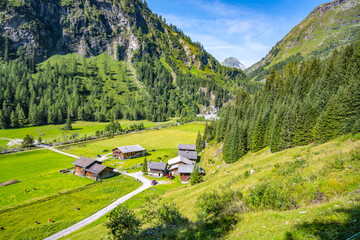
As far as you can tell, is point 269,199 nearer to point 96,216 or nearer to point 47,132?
point 96,216

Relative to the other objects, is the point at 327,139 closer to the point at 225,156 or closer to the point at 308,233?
the point at 225,156

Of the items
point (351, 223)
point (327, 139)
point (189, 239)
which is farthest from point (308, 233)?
point (327, 139)

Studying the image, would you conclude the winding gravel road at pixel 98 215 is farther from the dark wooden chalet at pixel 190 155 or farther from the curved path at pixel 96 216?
the dark wooden chalet at pixel 190 155

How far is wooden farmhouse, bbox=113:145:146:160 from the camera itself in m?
87.9

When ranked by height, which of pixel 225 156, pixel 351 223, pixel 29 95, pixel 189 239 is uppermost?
pixel 29 95

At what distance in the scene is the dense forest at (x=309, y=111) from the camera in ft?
133

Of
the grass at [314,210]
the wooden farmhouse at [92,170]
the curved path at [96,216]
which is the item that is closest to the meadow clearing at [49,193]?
the curved path at [96,216]

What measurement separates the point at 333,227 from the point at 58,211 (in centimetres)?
5092

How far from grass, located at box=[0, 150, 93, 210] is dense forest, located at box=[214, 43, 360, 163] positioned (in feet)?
194

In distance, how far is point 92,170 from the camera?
62.2m

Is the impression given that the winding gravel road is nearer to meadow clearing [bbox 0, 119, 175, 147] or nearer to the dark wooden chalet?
the dark wooden chalet

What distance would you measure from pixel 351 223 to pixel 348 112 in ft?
145

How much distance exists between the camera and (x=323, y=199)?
14438 mm

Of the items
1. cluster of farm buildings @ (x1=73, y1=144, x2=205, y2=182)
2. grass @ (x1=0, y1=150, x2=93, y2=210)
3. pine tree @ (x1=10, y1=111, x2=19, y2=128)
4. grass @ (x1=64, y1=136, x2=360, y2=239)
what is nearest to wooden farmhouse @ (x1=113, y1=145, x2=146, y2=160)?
cluster of farm buildings @ (x1=73, y1=144, x2=205, y2=182)
